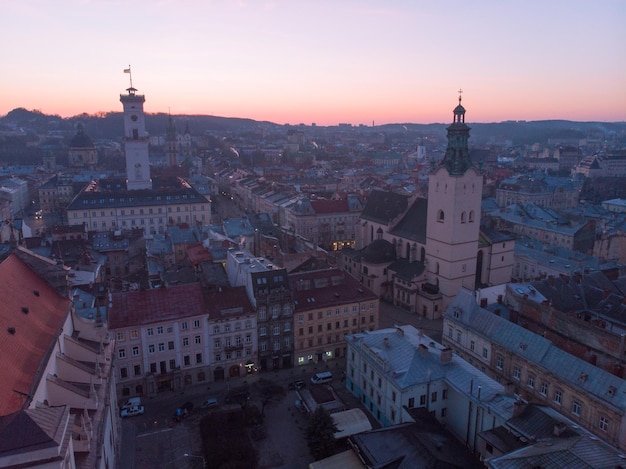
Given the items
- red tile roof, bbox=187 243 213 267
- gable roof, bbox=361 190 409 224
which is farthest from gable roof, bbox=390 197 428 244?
red tile roof, bbox=187 243 213 267

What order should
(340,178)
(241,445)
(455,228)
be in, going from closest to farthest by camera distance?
(241,445) → (455,228) → (340,178)

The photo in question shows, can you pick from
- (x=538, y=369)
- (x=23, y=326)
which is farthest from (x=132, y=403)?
(x=538, y=369)

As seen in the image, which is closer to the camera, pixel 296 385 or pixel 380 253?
pixel 296 385

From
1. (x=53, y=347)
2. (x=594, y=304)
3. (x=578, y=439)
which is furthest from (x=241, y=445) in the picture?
(x=594, y=304)

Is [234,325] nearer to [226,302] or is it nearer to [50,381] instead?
[226,302]

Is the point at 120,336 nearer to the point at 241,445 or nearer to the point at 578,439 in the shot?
the point at 241,445

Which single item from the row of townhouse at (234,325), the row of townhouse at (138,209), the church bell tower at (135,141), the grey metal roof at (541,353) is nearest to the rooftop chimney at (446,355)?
the grey metal roof at (541,353)

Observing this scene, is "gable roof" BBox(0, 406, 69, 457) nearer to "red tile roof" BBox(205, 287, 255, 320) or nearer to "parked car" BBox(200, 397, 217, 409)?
"parked car" BBox(200, 397, 217, 409)
